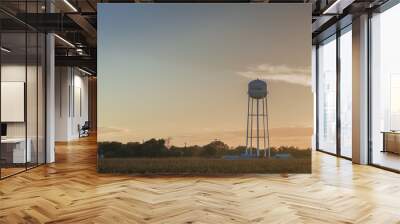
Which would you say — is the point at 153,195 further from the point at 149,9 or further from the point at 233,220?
the point at 149,9

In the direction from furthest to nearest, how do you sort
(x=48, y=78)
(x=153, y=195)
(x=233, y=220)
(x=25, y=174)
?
1. (x=48, y=78)
2. (x=25, y=174)
3. (x=153, y=195)
4. (x=233, y=220)

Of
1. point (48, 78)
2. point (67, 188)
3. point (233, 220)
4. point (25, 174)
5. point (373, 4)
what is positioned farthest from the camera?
point (48, 78)

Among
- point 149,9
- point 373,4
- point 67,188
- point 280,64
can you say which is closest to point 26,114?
point 67,188

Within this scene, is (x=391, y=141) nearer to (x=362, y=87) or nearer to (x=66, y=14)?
(x=362, y=87)

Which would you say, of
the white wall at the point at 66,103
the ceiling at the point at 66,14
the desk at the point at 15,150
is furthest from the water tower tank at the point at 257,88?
the white wall at the point at 66,103

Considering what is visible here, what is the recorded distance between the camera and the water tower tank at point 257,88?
7.25m

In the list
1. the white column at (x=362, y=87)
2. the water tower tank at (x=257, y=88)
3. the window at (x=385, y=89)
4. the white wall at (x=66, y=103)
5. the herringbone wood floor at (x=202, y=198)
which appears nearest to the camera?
the herringbone wood floor at (x=202, y=198)

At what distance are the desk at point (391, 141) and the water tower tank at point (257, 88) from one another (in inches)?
108

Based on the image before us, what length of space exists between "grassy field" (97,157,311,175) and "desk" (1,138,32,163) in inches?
65.5

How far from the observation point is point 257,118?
23.6 ft

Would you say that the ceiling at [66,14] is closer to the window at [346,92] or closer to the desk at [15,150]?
the window at [346,92]

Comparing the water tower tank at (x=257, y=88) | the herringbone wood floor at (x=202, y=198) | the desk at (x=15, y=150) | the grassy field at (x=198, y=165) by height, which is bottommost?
the herringbone wood floor at (x=202, y=198)

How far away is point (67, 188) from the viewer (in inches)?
226

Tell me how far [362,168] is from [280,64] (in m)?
2.80
